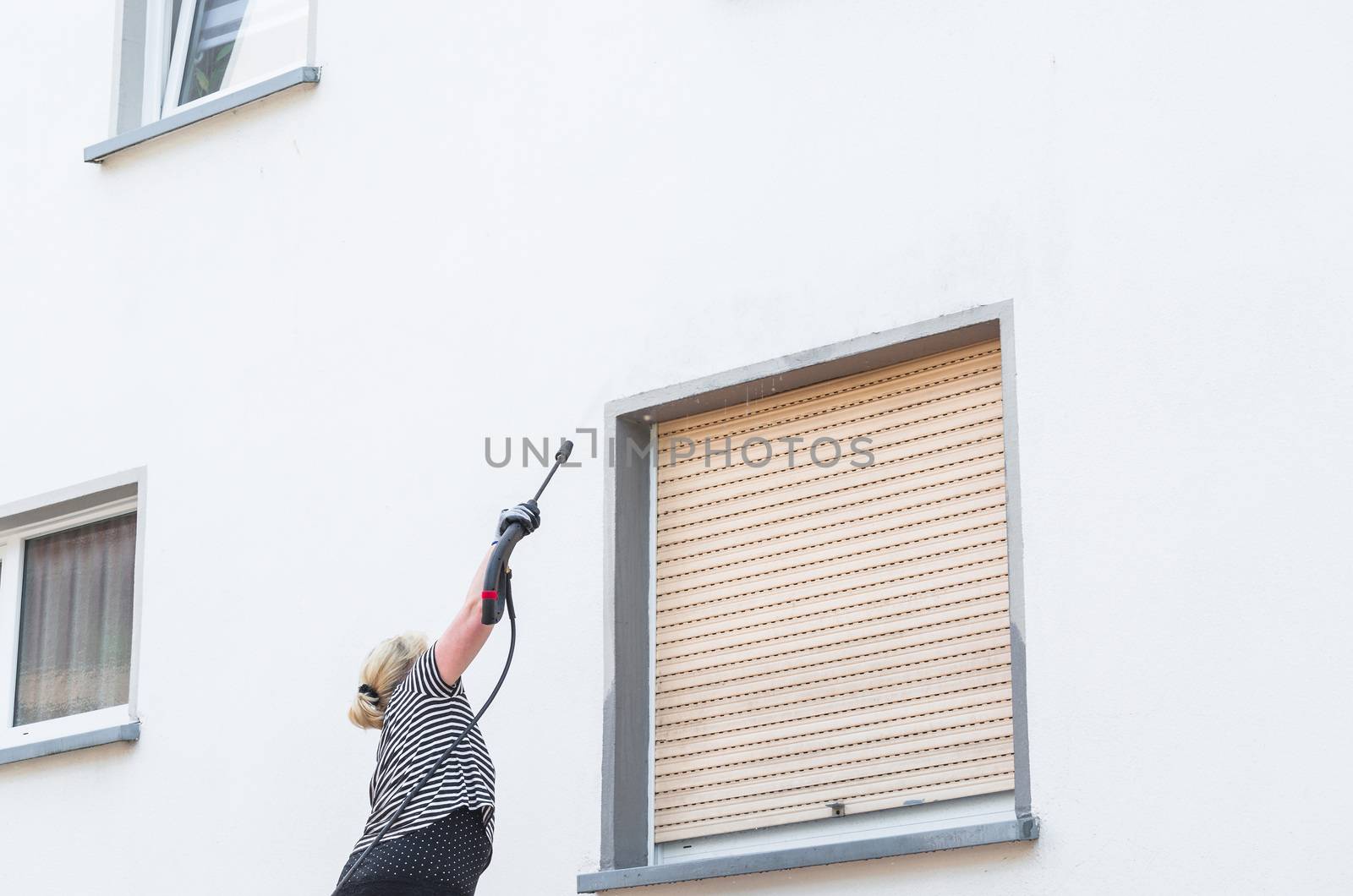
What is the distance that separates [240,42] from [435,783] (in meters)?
3.96

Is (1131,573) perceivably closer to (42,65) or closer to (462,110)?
(462,110)

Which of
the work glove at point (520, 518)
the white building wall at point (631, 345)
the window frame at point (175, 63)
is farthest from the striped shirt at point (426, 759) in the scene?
the window frame at point (175, 63)

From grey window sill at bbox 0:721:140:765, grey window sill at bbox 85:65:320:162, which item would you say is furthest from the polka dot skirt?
grey window sill at bbox 85:65:320:162

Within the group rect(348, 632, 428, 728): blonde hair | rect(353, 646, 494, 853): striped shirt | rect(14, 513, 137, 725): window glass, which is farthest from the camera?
rect(14, 513, 137, 725): window glass

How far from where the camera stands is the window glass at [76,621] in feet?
24.9

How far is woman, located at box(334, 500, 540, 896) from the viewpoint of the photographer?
16.9ft

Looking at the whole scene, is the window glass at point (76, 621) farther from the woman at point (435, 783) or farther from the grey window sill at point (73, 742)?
the woman at point (435, 783)

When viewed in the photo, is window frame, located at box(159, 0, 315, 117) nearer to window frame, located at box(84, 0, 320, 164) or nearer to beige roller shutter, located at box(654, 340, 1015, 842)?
window frame, located at box(84, 0, 320, 164)

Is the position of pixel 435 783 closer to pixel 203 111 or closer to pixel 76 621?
pixel 76 621

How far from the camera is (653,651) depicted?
20.2 feet

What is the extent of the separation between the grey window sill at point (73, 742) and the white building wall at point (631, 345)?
0.22 ft

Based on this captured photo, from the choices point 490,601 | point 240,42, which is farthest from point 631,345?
point 240,42

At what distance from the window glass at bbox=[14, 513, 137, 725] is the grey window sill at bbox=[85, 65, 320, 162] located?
1.45 m

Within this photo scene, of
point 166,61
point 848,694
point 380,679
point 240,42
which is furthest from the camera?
point 166,61
